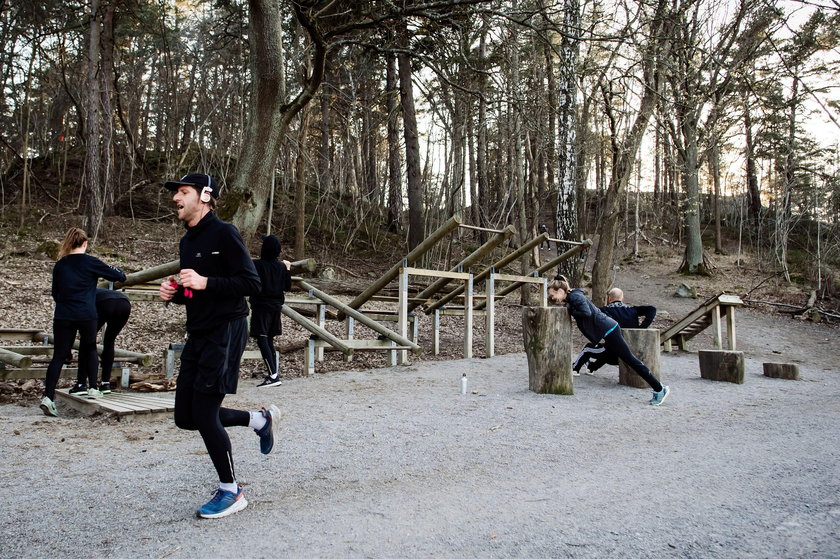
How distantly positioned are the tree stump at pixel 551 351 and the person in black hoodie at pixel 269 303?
333cm

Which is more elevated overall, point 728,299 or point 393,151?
point 393,151

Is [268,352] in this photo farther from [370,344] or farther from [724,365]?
[724,365]

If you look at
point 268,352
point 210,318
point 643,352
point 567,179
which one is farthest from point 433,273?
point 210,318

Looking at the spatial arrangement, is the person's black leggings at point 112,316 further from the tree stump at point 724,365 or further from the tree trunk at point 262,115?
the tree stump at point 724,365

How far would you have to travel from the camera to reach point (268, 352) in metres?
8.06

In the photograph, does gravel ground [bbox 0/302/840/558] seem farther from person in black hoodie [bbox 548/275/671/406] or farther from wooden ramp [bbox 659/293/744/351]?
wooden ramp [bbox 659/293/744/351]

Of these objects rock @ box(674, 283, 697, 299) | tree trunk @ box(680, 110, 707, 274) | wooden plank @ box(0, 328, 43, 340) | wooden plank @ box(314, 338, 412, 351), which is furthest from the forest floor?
tree trunk @ box(680, 110, 707, 274)

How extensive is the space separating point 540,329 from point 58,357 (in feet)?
18.1

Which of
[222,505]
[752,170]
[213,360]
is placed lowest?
[222,505]

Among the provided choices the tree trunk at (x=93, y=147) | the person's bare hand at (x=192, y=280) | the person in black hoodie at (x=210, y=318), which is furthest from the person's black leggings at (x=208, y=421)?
the tree trunk at (x=93, y=147)

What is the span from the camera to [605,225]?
15.7 metres

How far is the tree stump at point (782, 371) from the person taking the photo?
9.78 metres

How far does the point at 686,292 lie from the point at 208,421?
20.7 meters

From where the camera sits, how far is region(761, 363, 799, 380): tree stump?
9781 millimetres
